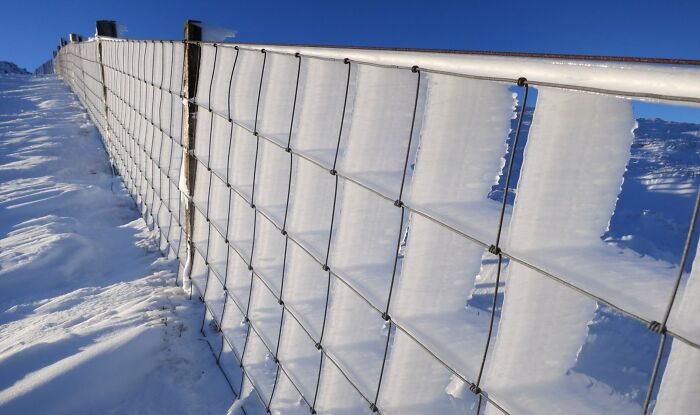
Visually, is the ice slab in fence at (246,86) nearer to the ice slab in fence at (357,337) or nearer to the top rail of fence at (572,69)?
the top rail of fence at (572,69)

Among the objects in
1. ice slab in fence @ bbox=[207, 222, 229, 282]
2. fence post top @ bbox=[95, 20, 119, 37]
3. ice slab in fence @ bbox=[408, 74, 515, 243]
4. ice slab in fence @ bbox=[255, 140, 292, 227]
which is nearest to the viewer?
ice slab in fence @ bbox=[408, 74, 515, 243]

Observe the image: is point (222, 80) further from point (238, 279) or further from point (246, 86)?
point (238, 279)

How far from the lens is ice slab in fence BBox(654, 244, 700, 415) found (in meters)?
0.70

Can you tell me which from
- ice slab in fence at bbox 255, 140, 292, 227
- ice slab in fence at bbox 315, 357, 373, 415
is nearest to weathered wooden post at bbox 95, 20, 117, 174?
ice slab in fence at bbox 255, 140, 292, 227

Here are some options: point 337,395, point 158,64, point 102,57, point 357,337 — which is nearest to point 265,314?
point 337,395

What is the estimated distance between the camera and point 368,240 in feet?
4.52

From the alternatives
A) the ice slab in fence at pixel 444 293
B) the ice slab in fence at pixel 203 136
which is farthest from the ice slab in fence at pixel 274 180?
the ice slab in fence at pixel 444 293

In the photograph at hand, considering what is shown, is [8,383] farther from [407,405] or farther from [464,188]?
[464,188]

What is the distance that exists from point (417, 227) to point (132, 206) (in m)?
4.39

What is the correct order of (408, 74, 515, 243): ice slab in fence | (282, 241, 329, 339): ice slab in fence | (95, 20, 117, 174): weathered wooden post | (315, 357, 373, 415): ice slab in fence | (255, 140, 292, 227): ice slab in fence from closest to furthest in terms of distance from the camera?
1. (408, 74, 515, 243): ice slab in fence
2. (315, 357, 373, 415): ice slab in fence
3. (282, 241, 329, 339): ice slab in fence
4. (255, 140, 292, 227): ice slab in fence
5. (95, 20, 117, 174): weathered wooden post

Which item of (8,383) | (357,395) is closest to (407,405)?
(357,395)

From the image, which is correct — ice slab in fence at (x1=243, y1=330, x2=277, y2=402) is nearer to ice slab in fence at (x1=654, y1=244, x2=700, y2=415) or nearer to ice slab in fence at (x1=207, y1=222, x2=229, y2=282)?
ice slab in fence at (x1=207, y1=222, x2=229, y2=282)

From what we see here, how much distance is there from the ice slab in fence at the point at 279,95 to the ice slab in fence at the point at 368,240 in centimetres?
52

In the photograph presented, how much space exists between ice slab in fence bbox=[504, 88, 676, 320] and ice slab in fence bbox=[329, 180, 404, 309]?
1.56 feet
